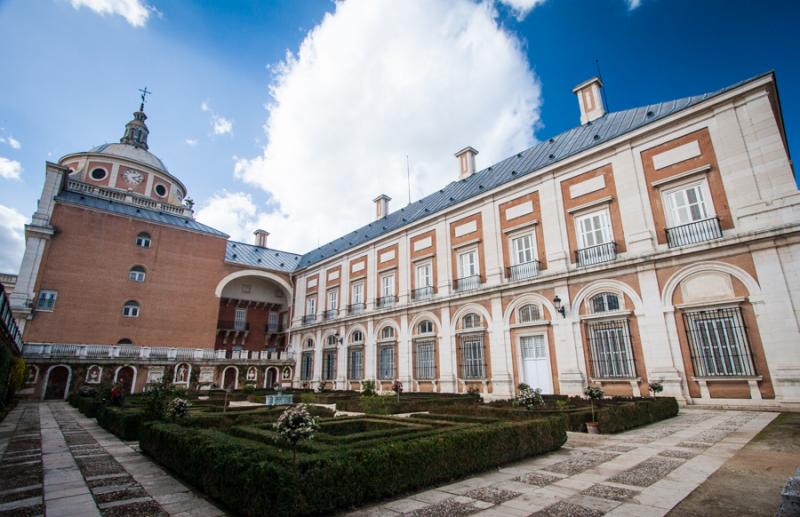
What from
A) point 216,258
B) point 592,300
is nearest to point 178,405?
point 592,300

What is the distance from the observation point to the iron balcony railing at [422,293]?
24.1 m

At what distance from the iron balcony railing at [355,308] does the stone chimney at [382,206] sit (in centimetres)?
Result: 950

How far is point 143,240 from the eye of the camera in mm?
31766

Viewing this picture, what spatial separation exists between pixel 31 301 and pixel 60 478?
27.6 meters

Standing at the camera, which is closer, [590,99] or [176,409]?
[176,409]

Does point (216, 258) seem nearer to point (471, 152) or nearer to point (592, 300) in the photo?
point (471, 152)

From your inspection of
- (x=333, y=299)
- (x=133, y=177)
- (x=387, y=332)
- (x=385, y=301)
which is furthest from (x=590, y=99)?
(x=133, y=177)

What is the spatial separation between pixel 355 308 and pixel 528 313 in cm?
1489

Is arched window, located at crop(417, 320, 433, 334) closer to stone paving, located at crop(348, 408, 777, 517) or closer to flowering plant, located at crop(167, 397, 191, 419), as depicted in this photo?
stone paving, located at crop(348, 408, 777, 517)

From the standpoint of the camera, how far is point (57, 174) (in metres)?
28.9

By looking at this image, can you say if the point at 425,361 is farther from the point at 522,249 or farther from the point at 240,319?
the point at 240,319

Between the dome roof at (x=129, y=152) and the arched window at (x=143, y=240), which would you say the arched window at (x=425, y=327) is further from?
the dome roof at (x=129, y=152)

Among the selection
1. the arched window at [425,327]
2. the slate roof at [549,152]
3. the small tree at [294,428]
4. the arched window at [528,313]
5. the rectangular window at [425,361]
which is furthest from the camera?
the arched window at [425,327]

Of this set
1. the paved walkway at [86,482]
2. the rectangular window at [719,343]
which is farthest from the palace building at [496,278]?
the paved walkway at [86,482]
